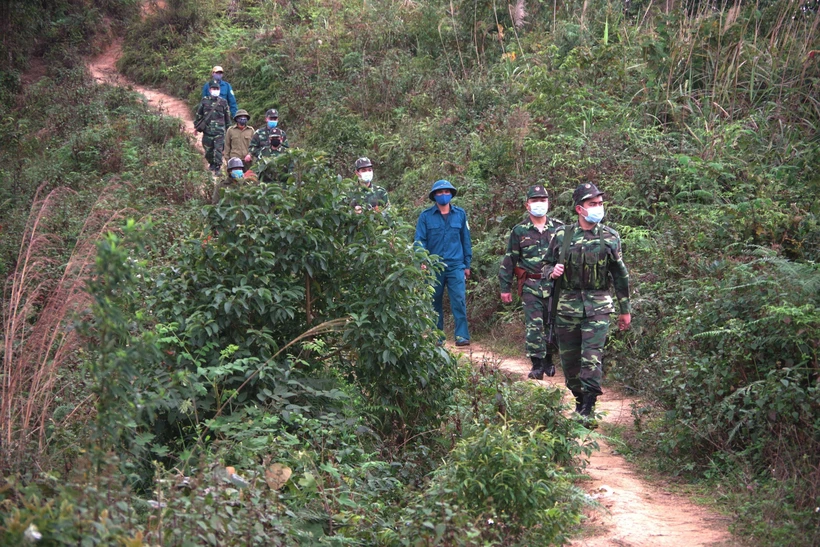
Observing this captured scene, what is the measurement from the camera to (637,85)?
14828 mm

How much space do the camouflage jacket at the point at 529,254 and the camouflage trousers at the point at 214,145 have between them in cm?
993

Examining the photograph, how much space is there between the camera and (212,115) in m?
17.6

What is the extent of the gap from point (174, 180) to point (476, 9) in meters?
7.77

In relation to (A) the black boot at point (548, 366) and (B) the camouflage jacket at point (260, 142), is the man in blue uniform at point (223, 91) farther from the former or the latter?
(A) the black boot at point (548, 366)

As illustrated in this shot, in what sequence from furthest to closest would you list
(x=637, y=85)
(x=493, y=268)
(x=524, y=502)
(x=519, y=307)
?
(x=637, y=85) → (x=493, y=268) → (x=519, y=307) → (x=524, y=502)

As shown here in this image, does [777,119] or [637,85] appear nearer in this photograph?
[777,119]

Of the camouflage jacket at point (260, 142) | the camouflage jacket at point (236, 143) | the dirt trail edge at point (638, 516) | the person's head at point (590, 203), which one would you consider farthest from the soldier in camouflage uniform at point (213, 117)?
the dirt trail edge at point (638, 516)

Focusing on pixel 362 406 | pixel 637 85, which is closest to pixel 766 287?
pixel 362 406

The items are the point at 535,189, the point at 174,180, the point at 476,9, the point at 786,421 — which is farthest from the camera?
the point at 476,9

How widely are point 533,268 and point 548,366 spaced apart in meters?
1.15

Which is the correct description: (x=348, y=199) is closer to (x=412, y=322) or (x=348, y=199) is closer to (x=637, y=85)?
(x=412, y=322)

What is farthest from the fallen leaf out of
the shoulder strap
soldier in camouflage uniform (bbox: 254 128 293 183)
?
the shoulder strap

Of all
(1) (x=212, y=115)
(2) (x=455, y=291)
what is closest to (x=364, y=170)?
(2) (x=455, y=291)

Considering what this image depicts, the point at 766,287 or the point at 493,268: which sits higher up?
the point at 766,287
